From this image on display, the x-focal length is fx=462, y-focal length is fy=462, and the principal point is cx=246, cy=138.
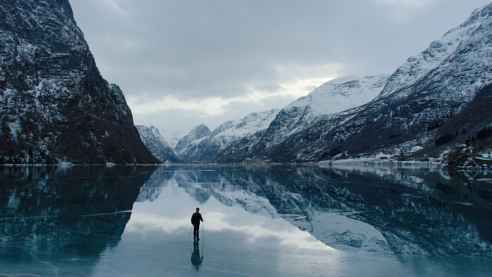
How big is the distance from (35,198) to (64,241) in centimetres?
2859

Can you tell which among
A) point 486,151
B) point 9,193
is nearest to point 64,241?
point 9,193

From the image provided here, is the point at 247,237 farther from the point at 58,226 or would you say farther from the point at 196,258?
the point at 58,226

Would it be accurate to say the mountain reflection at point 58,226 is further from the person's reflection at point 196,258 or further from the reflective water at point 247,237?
the person's reflection at point 196,258

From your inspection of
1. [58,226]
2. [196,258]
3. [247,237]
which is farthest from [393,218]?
[58,226]

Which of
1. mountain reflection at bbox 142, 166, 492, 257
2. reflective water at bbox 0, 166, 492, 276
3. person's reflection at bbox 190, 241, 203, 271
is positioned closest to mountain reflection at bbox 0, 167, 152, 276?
reflective water at bbox 0, 166, 492, 276

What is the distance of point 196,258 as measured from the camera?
25.6m

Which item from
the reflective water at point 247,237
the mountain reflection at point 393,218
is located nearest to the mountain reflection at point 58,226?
the reflective water at point 247,237

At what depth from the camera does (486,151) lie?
146500mm

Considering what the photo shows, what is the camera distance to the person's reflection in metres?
24.0

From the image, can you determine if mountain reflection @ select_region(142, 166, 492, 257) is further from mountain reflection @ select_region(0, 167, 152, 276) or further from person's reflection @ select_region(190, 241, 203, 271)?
mountain reflection @ select_region(0, 167, 152, 276)

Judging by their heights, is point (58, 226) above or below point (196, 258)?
above

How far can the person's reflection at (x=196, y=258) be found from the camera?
2405 cm

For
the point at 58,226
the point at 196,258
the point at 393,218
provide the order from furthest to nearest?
the point at 393,218 < the point at 58,226 < the point at 196,258

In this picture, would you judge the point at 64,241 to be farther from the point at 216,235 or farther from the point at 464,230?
the point at 464,230
